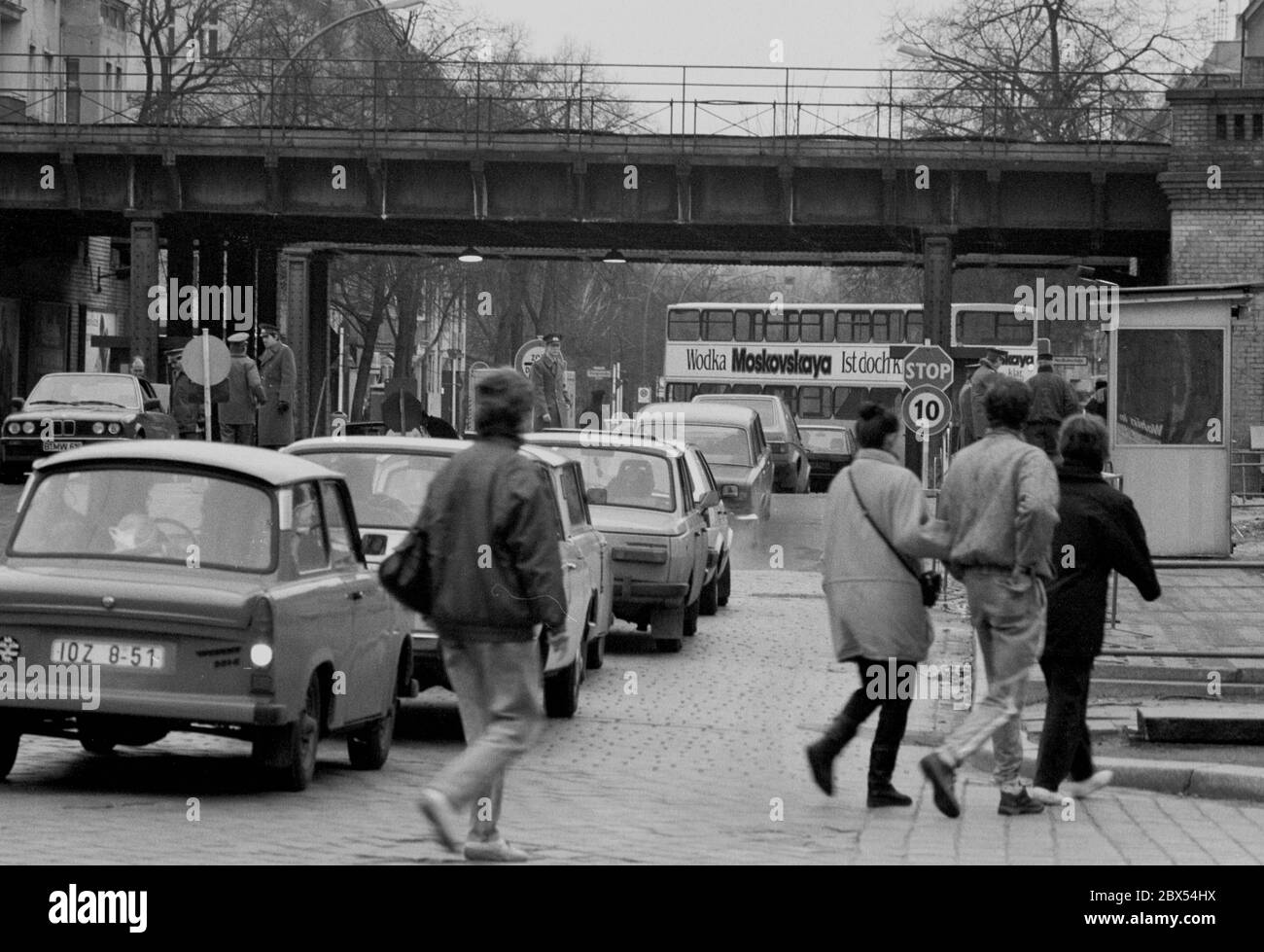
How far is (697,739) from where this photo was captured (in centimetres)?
1289

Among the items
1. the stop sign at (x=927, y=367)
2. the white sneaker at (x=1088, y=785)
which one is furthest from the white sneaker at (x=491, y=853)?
the stop sign at (x=927, y=367)

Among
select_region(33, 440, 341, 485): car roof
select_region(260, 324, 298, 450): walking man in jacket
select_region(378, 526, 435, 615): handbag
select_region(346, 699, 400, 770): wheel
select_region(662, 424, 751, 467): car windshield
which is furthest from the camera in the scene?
select_region(662, 424, 751, 467): car windshield

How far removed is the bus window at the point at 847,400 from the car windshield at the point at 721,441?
26.0m

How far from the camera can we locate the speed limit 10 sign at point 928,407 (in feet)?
77.3

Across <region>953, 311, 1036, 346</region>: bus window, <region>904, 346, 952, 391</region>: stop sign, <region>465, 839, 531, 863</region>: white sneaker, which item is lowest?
<region>465, 839, 531, 863</region>: white sneaker

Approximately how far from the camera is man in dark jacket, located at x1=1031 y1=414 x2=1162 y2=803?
9.44 m

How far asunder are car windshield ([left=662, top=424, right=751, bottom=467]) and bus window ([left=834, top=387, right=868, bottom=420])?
2601 cm

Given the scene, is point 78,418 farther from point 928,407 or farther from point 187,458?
point 187,458

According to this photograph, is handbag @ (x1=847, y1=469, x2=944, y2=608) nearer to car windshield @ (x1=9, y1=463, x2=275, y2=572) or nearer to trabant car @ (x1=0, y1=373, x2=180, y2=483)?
car windshield @ (x1=9, y1=463, x2=275, y2=572)

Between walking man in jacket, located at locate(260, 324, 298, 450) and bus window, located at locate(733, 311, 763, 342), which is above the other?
bus window, located at locate(733, 311, 763, 342)

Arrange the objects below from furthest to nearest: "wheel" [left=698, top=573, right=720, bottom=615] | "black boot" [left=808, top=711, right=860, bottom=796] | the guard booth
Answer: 1. the guard booth
2. "wheel" [left=698, top=573, right=720, bottom=615]
3. "black boot" [left=808, top=711, right=860, bottom=796]

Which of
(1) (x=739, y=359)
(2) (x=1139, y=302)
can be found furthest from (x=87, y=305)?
(2) (x=1139, y=302)

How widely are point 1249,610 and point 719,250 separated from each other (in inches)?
1378

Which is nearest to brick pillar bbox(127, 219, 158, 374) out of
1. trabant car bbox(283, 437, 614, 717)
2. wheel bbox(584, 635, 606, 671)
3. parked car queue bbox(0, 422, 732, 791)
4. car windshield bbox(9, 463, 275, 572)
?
wheel bbox(584, 635, 606, 671)
